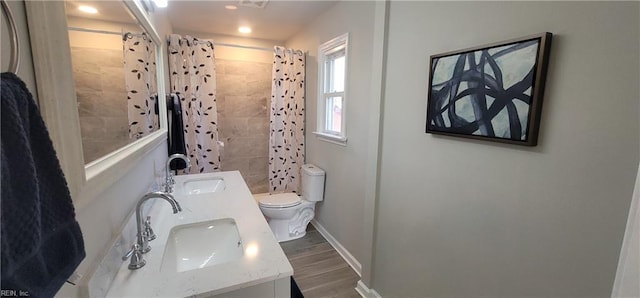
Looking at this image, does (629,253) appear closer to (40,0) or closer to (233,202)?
(40,0)

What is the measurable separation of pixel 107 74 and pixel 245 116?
2.57m

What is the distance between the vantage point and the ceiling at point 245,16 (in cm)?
233

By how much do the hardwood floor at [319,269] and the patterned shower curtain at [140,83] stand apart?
1.54 meters

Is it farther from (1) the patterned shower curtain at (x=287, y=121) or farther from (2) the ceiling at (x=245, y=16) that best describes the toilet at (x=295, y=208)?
(2) the ceiling at (x=245, y=16)

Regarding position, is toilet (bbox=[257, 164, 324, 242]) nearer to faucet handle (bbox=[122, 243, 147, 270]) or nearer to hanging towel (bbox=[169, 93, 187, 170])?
hanging towel (bbox=[169, 93, 187, 170])

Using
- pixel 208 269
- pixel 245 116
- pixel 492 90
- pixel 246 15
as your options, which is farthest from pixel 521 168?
pixel 245 116

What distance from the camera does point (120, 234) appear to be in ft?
3.01

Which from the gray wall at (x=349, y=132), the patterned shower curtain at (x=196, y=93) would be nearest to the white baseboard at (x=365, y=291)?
the gray wall at (x=349, y=132)

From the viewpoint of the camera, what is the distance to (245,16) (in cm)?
262

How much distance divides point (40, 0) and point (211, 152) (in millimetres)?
2486

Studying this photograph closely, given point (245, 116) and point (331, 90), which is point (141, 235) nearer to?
point (331, 90)

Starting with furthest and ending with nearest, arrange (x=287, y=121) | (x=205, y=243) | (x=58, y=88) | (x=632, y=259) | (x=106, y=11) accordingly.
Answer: (x=287, y=121) < (x=205, y=243) < (x=106, y=11) < (x=632, y=259) < (x=58, y=88)

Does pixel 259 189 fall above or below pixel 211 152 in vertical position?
below

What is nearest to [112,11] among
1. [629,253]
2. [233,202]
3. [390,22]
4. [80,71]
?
[80,71]
